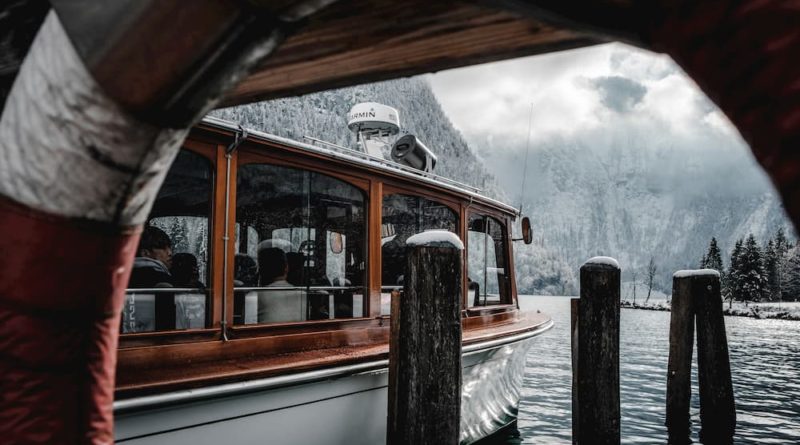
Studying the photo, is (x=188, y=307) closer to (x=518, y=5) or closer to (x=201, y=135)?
(x=201, y=135)

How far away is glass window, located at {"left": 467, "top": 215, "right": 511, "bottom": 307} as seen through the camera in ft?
24.9

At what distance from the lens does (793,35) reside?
53 centimetres

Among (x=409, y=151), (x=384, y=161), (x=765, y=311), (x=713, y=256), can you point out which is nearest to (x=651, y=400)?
(x=409, y=151)

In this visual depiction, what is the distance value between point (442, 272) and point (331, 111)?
13816cm

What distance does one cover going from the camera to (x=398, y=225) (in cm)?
625

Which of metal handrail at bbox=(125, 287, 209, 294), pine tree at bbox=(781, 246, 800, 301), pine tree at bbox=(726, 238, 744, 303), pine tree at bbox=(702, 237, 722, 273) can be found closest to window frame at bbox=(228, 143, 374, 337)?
metal handrail at bbox=(125, 287, 209, 294)

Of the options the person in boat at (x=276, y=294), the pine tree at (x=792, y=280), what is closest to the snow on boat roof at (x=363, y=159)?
the person in boat at (x=276, y=294)

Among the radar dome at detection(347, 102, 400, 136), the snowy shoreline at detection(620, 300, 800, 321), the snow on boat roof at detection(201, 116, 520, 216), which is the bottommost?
the snowy shoreline at detection(620, 300, 800, 321)

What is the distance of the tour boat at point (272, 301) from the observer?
12.2 ft

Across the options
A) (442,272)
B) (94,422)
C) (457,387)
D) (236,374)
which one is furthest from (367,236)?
(94,422)

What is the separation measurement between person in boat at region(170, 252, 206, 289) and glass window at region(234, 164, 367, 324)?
0.34 metres

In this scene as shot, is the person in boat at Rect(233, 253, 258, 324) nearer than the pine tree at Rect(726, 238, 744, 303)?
Yes

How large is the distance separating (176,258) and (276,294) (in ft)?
2.84

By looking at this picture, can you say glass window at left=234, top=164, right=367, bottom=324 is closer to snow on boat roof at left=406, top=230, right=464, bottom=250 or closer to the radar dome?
snow on boat roof at left=406, top=230, right=464, bottom=250
